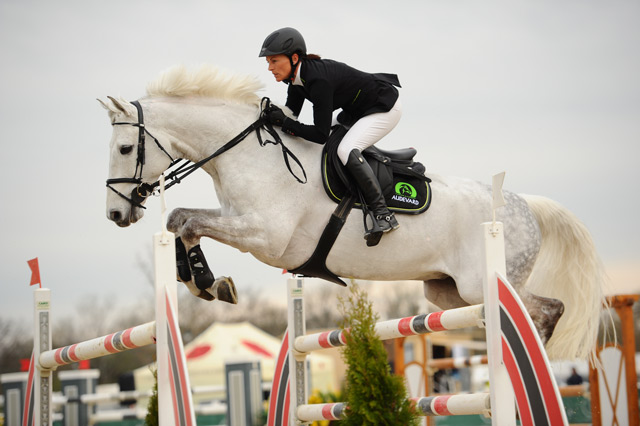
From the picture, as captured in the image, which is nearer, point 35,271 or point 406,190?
point 406,190

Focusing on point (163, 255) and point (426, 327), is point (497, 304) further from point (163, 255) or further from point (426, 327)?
point (163, 255)

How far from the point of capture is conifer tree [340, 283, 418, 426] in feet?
9.59

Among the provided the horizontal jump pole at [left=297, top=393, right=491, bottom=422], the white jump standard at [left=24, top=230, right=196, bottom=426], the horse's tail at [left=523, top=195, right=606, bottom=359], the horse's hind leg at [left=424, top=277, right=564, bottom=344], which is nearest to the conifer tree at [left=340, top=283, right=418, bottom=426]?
the horizontal jump pole at [left=297, top=393, right=491, bottom=422]

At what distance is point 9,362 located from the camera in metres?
22.0

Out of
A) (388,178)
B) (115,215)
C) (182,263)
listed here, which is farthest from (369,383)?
(115,215)

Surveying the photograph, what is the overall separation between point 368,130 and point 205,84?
94 cm

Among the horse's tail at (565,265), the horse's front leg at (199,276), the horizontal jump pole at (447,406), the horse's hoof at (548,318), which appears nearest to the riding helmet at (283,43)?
the horse's front leg at (199,276)

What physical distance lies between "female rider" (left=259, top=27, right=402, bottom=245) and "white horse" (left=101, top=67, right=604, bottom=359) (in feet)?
0.52

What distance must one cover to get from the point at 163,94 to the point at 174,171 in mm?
442

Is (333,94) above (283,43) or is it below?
below

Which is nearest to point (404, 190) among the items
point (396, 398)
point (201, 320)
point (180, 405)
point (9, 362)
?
point (396, 398)

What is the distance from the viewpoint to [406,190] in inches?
166

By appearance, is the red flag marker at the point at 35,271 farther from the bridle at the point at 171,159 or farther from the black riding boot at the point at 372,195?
the black riding boot at the point at 372,195

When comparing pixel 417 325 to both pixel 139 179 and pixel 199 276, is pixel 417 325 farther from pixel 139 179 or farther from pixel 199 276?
pixel 139 179
